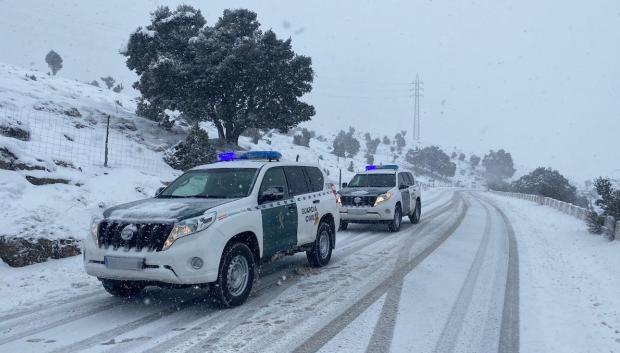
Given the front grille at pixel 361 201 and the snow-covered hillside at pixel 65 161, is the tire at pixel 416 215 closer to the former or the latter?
the front grille at pixel 361 201

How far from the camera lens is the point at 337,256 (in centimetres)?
993

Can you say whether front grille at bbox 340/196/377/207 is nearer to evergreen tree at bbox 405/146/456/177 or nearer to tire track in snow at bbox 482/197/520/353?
tire track in snow at bbox 482/197/520/353

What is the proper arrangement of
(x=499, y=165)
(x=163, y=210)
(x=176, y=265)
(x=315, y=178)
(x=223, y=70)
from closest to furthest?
1. (x=176, y=265)
2. (x=163, y=210)
3. (x=315, y=178)
4. (x=223, y=70)
5. (x=499, y=165)

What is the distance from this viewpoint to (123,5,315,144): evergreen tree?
25.6 m

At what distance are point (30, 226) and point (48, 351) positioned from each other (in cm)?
482

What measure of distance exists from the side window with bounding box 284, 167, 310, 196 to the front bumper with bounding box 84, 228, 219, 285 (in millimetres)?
2508

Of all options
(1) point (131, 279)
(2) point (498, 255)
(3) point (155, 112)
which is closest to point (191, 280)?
(1) point (131, 279)

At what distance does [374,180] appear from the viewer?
590 inches

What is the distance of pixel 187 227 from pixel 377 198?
28.9 ft

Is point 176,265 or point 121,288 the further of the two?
point 121,288

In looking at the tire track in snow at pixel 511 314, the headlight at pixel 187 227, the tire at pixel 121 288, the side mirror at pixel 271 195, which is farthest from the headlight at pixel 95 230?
the tire track in snow at pixel 511 314

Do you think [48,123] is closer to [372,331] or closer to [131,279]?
[131,279]

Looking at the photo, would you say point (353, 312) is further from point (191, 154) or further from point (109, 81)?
point (109, 81)

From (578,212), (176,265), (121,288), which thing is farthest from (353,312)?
(578,212)
